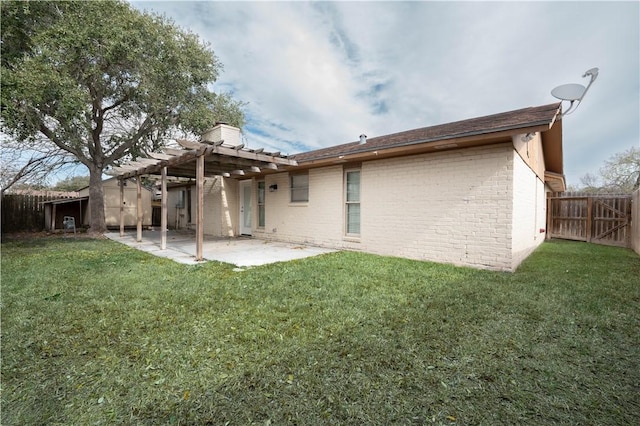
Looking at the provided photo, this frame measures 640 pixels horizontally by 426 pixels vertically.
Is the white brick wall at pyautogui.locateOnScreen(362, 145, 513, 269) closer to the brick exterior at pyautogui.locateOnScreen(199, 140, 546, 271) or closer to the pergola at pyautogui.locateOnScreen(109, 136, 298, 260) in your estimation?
the brick exterior at pyautogui.locateOnScreen(199, 140, 546, 271)

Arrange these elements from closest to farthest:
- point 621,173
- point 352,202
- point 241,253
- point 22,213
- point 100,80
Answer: point 241,253
point 352,202
point 100,80
point 22,213
point 621,173

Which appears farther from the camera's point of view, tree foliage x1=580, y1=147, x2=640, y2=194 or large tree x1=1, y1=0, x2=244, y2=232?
tree foliage x1=580, y1=147, x2=640, y2=194

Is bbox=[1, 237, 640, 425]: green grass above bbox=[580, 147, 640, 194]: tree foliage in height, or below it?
below

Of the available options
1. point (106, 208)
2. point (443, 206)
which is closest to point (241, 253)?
point (443, 206)

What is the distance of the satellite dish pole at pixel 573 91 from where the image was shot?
204 inches

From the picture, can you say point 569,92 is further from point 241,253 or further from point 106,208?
point 106,208

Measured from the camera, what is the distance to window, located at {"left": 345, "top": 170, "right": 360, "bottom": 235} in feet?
26.0

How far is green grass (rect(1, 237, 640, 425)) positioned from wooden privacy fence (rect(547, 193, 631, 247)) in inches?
296

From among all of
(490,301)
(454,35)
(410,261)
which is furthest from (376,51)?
(490,301)

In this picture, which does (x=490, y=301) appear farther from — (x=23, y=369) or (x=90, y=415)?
(x=23, y=369)

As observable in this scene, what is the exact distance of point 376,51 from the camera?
929cm

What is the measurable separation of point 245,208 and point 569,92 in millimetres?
10330

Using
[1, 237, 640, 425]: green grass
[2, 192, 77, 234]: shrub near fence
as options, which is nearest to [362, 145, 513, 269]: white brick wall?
[1, 237, 640, 425]: green grass

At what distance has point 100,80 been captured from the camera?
31.5 feet
